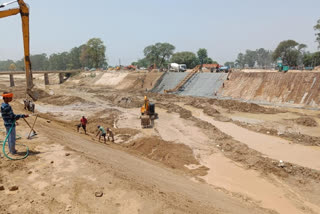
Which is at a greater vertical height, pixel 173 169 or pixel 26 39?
pixel 26 39

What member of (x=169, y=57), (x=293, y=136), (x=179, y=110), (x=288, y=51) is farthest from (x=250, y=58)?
(x=293, y=136)

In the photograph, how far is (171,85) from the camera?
129 ft

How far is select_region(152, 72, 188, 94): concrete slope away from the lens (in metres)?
39.3

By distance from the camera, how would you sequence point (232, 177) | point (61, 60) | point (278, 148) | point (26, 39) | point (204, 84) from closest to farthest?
point (232, 177) < point (278, 148) < point (26, 39) < point (204, 84) < point (61, 60)

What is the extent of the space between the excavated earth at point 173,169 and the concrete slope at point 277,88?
6.20m

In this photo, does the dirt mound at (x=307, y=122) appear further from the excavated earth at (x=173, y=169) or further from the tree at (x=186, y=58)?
the tree at (x=186, y=58)

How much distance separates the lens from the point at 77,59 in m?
107

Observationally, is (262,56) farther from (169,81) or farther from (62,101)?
(62,101)

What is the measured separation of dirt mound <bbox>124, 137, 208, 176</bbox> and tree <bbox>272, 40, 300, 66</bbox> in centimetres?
5048

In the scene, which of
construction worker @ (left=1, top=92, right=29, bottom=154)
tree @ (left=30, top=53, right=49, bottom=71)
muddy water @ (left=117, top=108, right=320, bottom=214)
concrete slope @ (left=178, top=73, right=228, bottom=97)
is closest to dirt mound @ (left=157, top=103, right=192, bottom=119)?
muddy water @ (left=117, top=108, right=320, bottom=214)

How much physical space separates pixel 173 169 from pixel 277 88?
22773 millimetres

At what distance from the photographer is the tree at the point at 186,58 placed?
7181cm

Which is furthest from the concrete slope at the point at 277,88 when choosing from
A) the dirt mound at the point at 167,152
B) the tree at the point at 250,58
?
the tree at the point at 250,58

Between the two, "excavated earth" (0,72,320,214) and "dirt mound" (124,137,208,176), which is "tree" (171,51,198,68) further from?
"dirt mound" (124,137,208,176)
